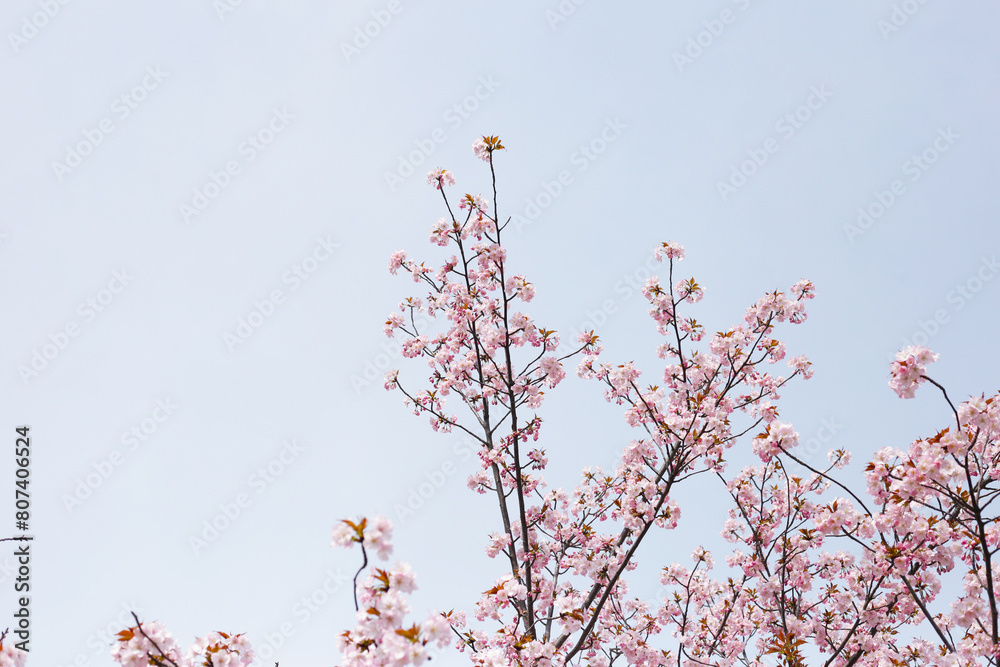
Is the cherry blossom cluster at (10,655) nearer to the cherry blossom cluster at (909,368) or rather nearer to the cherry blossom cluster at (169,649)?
the cherry blossom cluster at (169,649)

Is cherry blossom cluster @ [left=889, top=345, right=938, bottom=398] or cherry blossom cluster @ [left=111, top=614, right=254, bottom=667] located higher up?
cherry blossom cluster @ [left=889, top=345, right=938, bottom=398]

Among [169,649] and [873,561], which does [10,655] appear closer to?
[169,649]

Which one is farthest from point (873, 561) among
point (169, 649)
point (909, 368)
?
point (169, 649)

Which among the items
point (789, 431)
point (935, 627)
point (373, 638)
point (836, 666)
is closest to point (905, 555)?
point (935, 627)

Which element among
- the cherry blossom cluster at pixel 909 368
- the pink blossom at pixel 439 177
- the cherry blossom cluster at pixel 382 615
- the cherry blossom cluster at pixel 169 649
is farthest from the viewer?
the pink blossom at pixel 439 177

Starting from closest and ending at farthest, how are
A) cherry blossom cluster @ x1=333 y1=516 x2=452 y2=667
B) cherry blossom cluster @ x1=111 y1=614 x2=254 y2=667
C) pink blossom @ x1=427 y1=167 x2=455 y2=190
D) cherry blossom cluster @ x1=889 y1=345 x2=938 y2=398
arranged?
cherry blossom cluster @ x1=333 y1=516 x2=452 y2=667 → cherry blossom cluster @ x1=111 y1=614 x2=254 y2=667 → cherry blossom cluster @ x1=889 y1=345 x2=938 y2=398 → pink blossom @ x1=427 y1=167 x2=455 y2=190

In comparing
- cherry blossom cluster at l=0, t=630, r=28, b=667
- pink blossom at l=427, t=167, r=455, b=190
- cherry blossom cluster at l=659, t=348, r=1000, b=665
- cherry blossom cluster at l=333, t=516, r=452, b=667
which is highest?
pink blossom at l=427, t=167, r=455, b=190

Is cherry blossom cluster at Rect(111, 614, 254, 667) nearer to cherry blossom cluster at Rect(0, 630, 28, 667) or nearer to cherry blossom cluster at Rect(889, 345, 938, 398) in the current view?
cherry blossom cluster at Rect(0, 630, 28, 667)

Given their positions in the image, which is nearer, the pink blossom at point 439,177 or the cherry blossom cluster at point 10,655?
the cherry blossom cluster at point 10,655

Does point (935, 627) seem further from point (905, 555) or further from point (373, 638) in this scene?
point (373, 638)

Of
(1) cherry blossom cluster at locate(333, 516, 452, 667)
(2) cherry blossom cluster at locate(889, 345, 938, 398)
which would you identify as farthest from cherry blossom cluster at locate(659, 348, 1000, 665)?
(1) cherry blossom cluster at locate(333, 516, 452, 667)

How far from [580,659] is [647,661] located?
0.80 metres

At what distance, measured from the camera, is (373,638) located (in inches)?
140

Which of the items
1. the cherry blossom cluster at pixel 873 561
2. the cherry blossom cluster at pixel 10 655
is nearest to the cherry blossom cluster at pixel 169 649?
the cherry blossom cluster at pixel 10 655
